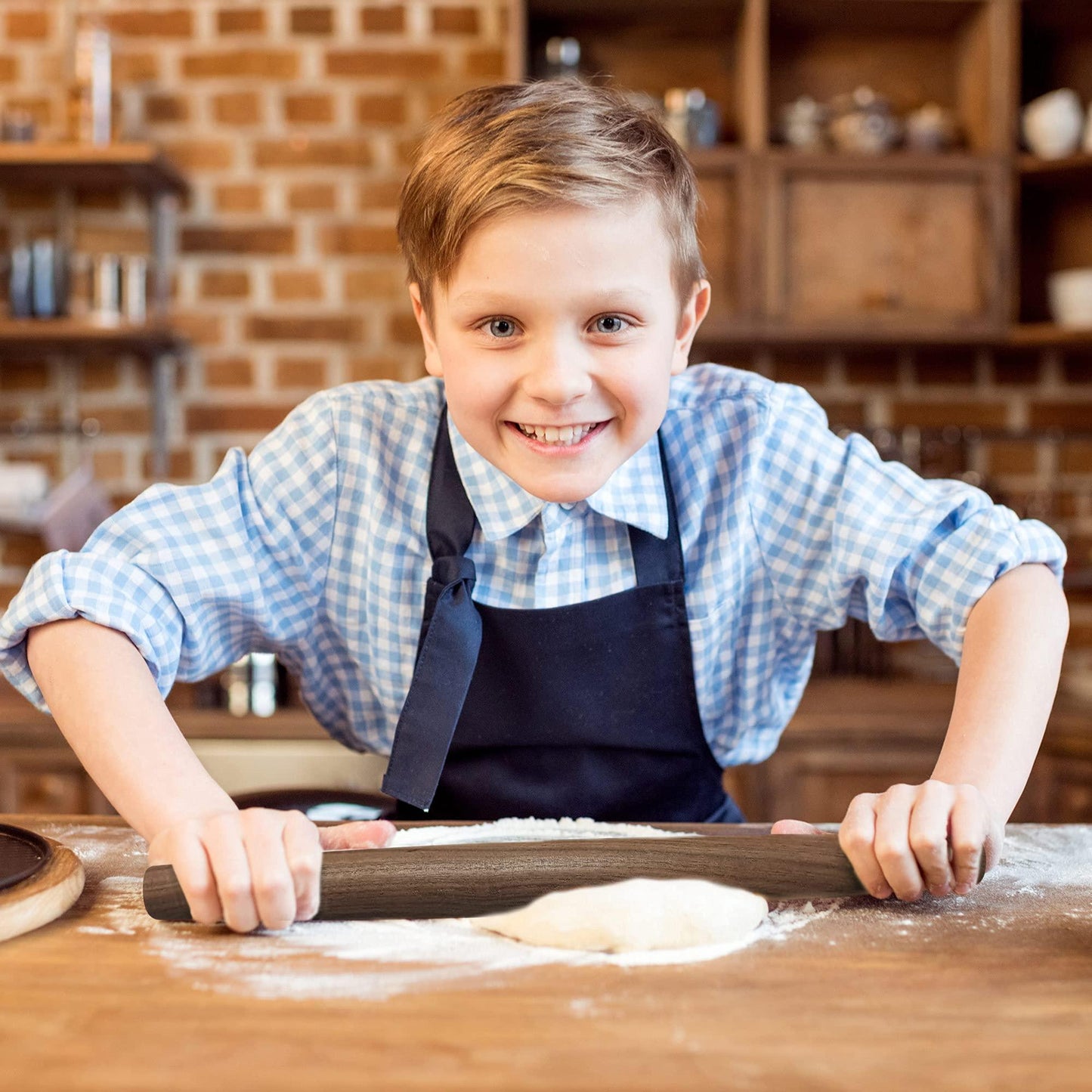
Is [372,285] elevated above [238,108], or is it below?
below

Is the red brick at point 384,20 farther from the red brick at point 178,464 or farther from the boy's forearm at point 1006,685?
the boy's forearm at point 1006,685

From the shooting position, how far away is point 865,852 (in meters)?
0.66

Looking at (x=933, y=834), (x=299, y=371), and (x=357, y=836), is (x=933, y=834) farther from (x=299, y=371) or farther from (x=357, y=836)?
(x=299, y=371)

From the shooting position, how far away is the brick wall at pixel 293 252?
2.29 m

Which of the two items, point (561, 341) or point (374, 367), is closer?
point (561, 341)

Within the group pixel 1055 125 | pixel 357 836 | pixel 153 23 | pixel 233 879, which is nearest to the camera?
pixel 233 879

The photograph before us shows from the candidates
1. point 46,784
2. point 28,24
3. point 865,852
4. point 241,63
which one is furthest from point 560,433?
point 28,24

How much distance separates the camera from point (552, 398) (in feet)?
2.63

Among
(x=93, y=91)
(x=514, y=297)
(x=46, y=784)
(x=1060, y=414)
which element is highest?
(x=93, y=91)

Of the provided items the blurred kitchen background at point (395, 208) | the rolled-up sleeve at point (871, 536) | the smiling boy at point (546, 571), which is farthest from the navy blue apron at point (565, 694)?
the blurred kitchen background at point (395, 208)

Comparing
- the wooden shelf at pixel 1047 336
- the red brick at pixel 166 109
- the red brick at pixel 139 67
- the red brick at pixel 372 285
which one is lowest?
the wooden shelf at pixel 1047 336

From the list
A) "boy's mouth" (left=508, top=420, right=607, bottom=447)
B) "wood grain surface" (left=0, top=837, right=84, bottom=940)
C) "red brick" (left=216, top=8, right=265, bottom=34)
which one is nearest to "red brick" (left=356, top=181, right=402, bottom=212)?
"red brick" (left=216, top=8, right=265, bottom=34)

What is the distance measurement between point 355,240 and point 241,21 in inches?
18.2

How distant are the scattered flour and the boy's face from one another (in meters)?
0.35
